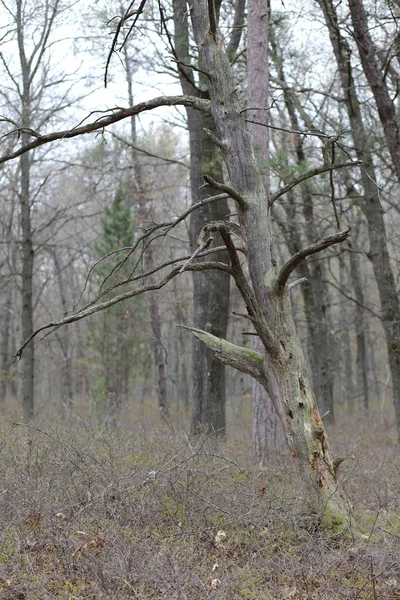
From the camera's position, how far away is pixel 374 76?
9.90 metres

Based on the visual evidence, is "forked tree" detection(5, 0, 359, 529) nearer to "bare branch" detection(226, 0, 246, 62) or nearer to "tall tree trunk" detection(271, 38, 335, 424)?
"bare branch" detection(226, 0, 246, 62)

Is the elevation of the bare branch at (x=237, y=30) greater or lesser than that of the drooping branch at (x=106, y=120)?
greater

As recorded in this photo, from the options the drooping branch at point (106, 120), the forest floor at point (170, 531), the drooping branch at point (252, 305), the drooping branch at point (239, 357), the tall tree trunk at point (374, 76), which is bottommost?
the forest floor at point (170, 531)

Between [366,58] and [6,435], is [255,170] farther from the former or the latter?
[366,58]

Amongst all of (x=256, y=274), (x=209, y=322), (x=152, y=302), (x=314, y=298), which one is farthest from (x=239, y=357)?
(x=152, y=302)

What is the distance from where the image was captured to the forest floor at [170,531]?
14.9 ft

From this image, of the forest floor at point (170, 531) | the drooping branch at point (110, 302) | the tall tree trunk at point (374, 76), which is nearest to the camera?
the forest floor at point (170, 531)

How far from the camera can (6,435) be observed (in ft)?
25.6

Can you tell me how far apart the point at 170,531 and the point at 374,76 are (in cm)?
765

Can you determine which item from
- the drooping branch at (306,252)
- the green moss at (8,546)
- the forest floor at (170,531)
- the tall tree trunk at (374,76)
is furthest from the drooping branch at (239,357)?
the tall tree trunk at (374,76)

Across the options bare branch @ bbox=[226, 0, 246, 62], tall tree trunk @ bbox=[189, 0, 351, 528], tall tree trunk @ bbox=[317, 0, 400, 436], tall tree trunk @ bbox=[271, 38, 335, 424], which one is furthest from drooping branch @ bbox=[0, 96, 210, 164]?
tall tree trunk @ bbox=[271, 38, 335, 424]

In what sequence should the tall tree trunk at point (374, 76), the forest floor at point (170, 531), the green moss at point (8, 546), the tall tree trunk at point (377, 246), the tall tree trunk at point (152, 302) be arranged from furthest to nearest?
the tall tree trunk at point (152, 302) < the tall tree trunk at point (377, 246) < the tall tree trunk at point (374, 76) < the green moss at point (8, 546) < the forest floor at point (170, 531)

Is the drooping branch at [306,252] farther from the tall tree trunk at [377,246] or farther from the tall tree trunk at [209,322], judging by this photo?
the tall tree trunk at [377,246]

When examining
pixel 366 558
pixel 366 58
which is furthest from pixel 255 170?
pixel 366 58
